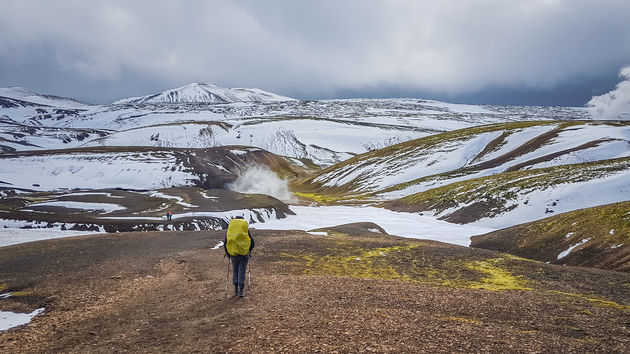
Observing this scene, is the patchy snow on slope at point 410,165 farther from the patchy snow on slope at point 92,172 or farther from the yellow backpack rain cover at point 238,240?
the yellow backpack rain cover at point 238,240

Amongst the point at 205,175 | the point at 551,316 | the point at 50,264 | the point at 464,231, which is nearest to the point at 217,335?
the point at 551,316

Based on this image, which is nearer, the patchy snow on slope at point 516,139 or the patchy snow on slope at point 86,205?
the patchy snow on slope at point 86,205

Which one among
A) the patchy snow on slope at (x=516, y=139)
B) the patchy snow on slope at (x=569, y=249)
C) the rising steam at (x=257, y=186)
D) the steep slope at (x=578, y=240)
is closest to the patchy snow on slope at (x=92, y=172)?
the rising steam at (x=257, y=186)

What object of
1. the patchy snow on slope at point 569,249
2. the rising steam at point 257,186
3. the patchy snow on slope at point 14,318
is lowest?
the patchy snow on slope at point 569,249

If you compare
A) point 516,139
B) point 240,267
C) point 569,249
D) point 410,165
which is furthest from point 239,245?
point 516,139

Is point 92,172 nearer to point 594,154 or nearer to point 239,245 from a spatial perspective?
point 239,245

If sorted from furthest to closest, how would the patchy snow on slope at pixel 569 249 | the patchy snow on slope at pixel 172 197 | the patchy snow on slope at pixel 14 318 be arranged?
the patchy snow on slope at pixel 172 197
the patchy snow on slope at pixel 569 249
the patchy snow on slope at pixel 14 318

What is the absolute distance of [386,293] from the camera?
17.2 meters

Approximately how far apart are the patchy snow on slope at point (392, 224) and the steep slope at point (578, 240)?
6711 millimetres

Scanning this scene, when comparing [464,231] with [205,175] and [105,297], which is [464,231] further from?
[205,175]

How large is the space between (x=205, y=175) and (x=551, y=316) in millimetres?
112009

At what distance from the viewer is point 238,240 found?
50.6 ft

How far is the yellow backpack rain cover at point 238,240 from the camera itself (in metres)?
15.4

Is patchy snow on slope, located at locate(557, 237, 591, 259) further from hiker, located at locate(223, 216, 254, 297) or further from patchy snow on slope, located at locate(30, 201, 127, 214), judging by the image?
patchy snow on slope, located at locate(30, 201, 127, 214)
